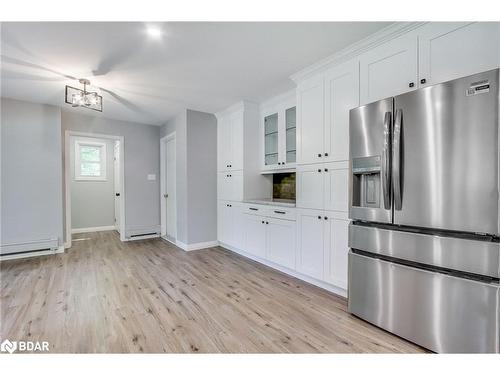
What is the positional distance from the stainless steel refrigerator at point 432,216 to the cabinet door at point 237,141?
2142mm

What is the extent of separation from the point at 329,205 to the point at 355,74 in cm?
128

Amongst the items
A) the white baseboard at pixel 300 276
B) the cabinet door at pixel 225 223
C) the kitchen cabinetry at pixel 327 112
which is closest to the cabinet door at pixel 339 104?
the kitchen cabinetry at pixel 327 112

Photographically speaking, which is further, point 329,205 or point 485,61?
point 329,205

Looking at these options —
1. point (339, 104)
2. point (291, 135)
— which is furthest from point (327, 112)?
point (291, 135)

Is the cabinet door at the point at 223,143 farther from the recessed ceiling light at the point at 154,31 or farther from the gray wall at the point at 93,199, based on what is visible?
the gray wall at the point at 93,199

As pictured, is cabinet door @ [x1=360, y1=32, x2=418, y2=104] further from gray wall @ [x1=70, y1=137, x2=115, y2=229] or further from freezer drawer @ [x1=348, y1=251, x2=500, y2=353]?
gray wall @ [x1=70, y1=137, x2=115, y2=229]

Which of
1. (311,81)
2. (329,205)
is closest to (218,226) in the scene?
(329,205)

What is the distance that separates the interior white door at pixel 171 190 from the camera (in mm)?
4617

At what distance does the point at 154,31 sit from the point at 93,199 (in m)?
5.10

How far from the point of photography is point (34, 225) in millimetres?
3707

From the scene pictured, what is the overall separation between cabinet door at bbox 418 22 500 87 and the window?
6461 millimetres

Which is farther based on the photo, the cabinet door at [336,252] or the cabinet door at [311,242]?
the cabinet door at [311,242]

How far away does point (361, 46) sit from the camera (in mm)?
2104

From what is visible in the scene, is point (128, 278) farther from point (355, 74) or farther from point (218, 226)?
point (355, 74)
